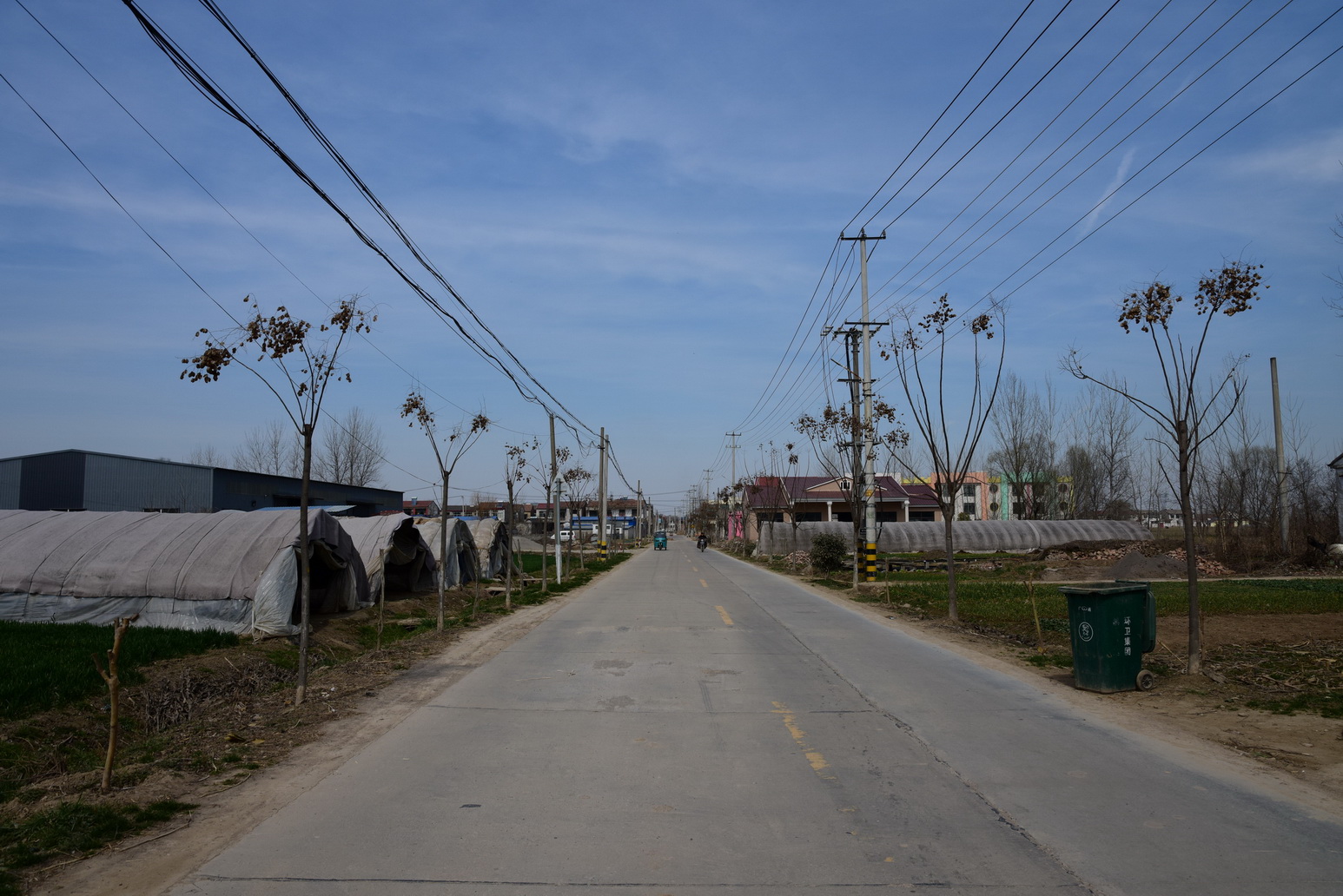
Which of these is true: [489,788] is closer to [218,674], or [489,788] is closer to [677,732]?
[677,732]

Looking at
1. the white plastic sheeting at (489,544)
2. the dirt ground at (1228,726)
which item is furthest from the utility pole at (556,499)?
the dirt ground at (1228,726)

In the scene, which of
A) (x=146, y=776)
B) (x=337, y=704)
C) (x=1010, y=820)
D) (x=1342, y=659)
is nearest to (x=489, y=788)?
(x=146, y=776)

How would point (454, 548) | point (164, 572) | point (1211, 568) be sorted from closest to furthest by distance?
point (164, 572)
point (454, 548)
point (1211, 568)

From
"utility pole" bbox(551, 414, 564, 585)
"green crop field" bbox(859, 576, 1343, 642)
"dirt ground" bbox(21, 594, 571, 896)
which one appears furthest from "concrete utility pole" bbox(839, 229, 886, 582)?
"dirt ground" bbox(21, 594, 571, 896)

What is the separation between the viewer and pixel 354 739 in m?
7.93

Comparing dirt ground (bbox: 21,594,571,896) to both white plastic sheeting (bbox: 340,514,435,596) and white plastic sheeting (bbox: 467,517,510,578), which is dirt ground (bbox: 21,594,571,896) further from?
white plastic sheeting (bbox: 467,517,510,578)

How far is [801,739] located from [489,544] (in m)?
25.8

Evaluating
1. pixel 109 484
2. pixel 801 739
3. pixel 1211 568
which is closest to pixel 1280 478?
pixel 1211 568

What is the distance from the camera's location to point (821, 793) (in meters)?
6.07

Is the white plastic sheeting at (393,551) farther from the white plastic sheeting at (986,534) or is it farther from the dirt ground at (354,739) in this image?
the white plastic sheeting at (986,534)

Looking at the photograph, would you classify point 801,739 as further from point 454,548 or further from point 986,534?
point 986,534

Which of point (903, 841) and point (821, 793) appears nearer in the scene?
point (903, 841)

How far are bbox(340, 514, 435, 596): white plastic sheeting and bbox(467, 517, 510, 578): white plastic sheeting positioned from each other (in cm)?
571

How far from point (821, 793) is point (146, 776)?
5145 mm
